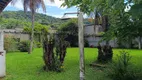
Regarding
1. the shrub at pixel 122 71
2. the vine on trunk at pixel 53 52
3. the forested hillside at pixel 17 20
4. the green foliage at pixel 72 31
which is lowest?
the shrub at pixel 122 71

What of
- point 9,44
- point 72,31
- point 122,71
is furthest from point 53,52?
point 72,31

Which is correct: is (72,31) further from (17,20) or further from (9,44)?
(17,20)

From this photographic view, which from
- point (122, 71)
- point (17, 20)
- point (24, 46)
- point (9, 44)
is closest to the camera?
point (122, 71)

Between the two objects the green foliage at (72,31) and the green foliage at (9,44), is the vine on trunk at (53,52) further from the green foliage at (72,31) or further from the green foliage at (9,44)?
the green foliage at (72,31)

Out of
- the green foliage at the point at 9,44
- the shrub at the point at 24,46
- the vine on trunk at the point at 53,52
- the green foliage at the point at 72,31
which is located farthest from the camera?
the green foliage at the point at 72,31

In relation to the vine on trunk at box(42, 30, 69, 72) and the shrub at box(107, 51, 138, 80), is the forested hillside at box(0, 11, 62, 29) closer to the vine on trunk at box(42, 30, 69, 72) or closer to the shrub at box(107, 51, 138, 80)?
the vine on trunk at box(42, 30, 69, 72)

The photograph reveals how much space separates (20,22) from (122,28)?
30132mm

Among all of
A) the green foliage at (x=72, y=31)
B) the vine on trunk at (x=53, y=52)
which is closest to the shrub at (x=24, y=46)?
the green foliage at (x=72, y=31)

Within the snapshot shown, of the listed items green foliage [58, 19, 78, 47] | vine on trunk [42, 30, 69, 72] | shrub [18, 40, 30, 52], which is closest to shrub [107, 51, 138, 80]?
vine on trunk [42, 30, 69, 72]

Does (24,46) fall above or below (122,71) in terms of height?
above

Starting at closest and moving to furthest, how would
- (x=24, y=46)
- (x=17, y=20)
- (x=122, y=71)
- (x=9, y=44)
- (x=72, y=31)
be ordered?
(x=122, y=71) → (x=9, y=44) → (x=24, y=46) → (x=72, y=31) → (x=17, y=20)

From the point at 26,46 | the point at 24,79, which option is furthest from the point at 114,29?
the point at 26,46

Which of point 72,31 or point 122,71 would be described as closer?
point 122,71

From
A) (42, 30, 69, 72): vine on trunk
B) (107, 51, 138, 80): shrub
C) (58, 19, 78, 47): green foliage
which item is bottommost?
(107, 51, 138, 80): shrub
